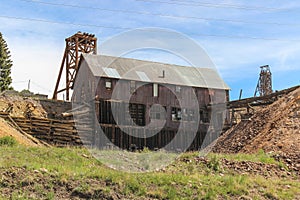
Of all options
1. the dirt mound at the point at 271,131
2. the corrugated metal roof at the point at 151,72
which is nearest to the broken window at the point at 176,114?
the corrugated metal roof at the point at 151,72

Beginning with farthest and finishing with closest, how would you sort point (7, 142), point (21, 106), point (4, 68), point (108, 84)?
point (4, 68)
point (21, 106)
point (108, 84)
point (7, 142)

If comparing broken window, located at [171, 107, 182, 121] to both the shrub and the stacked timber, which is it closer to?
the stacked timber

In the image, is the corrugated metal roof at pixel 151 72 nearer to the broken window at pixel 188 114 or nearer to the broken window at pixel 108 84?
the broken window at pixel 108 84

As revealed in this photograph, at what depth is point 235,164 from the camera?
22938 millimetres

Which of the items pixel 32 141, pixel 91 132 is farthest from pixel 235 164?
pixel 91 132

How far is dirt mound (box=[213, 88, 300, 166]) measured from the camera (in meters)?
29.0

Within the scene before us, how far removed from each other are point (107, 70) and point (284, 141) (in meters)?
22.9

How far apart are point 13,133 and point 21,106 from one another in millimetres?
15131

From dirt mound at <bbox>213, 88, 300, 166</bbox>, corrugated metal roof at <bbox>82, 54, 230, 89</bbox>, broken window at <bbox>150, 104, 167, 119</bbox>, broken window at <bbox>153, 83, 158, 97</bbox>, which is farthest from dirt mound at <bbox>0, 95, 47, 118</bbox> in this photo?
dirt mound at <bbox>213, 88, 300, 166</bbox>

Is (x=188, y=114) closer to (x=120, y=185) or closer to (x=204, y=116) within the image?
(x=204, y=116)

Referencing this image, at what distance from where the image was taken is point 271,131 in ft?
105

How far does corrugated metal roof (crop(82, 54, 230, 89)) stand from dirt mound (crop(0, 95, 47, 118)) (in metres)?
7.52

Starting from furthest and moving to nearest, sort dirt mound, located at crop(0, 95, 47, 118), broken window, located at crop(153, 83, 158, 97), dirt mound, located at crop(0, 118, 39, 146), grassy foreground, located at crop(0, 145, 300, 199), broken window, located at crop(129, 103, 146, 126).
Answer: broken window, located at crop(153, 83, 158, 97) < dirt mound, located at crop(0, 95, 47, 118) < broken window, located at crop(129, 103, 146, 126) < dirt mound, located at crop(0, 118, 39, 146) < grassy foreground, located at crop(0, 145, 300, 199)

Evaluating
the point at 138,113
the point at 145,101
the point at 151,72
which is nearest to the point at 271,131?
the point at 138,113
